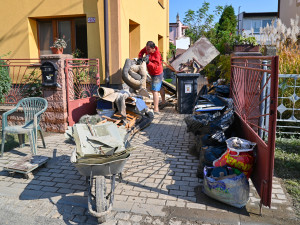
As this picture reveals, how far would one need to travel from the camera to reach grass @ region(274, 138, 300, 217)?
3718 millimetres

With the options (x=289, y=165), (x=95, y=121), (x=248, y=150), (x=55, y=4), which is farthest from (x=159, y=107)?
(x=248, y=150)

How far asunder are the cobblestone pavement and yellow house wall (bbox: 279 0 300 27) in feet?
51.6

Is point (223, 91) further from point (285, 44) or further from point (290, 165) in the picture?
point (285, 44)

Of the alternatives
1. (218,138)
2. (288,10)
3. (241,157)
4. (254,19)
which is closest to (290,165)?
(218,138)

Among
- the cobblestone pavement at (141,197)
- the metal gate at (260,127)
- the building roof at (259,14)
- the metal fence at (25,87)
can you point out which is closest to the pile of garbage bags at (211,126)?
the metal gate at (260,127)

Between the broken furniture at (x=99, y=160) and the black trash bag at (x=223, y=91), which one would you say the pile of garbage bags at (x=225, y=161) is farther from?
the black trash bag at (x=223, y=91)

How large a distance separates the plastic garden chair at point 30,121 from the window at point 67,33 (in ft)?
11.8

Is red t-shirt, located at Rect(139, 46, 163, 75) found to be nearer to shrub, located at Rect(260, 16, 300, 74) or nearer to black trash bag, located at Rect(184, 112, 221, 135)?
black trash bag, located at Rect(184, 112, 221, 135)

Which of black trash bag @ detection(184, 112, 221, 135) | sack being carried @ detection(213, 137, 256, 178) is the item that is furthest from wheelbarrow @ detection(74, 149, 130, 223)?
black trash bag @ detection(184, 112, 221, 135)

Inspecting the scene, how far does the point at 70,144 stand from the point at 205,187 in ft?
10.7

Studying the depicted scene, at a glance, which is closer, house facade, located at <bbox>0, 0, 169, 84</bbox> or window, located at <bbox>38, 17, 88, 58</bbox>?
house facade, located at <bbox>0, 0, 169, 84</bbox>

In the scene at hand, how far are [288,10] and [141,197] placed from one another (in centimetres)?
1912

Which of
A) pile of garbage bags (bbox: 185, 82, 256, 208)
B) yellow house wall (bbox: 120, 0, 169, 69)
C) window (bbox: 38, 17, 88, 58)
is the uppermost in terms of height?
yellow house wall (bbox: 120, 0, 169, 69)

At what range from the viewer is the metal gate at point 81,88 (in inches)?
267
